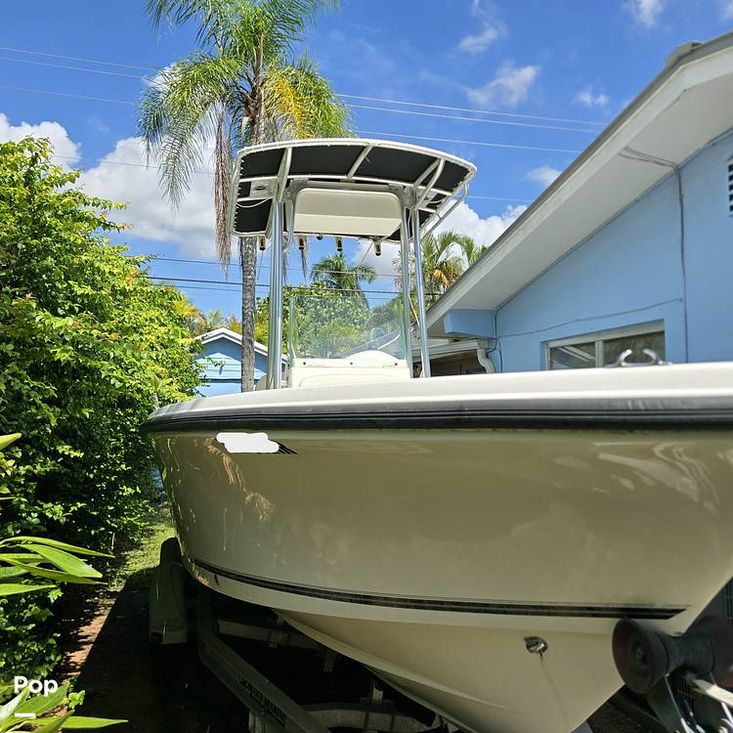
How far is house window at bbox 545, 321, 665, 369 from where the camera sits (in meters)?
5.18

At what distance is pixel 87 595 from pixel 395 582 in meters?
4.57

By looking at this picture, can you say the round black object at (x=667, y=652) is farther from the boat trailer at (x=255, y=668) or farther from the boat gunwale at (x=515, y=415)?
the boat trailer at (x=255, y=668)

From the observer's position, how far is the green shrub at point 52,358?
320 centimetres

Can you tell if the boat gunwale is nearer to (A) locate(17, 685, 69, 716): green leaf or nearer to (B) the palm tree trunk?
(A) locate(17, 685, 69, 716): green leaf

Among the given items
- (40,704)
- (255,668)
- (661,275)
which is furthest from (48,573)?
(661,275)

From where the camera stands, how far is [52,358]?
3.36 metres

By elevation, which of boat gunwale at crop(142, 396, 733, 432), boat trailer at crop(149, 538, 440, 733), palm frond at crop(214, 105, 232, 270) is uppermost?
palm frond at crop(214, 105, 232, 270)

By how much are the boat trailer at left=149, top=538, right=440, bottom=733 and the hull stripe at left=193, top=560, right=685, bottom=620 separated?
60cm

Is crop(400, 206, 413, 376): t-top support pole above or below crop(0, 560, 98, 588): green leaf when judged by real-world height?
above

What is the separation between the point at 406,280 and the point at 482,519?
246cm

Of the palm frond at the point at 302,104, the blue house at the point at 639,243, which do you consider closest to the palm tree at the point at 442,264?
the palm frond at the point at 302,104

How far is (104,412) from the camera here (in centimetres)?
411

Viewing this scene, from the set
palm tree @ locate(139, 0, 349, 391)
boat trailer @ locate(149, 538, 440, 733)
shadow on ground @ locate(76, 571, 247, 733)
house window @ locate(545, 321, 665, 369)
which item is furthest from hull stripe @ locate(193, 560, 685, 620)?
palm tree @ locate(139, 0, 349, 391)

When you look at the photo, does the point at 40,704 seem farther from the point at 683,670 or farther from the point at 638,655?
the point at 683,670
